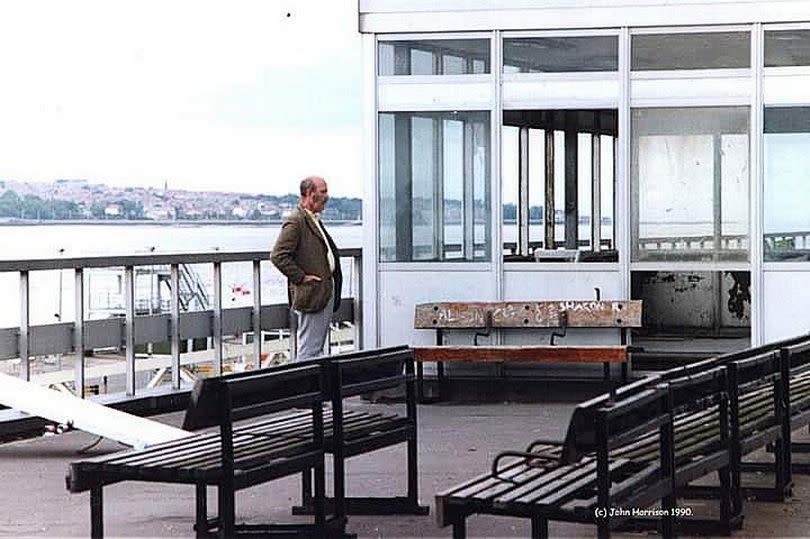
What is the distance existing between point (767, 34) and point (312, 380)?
6.84 metres

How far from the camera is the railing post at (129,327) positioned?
1238cm

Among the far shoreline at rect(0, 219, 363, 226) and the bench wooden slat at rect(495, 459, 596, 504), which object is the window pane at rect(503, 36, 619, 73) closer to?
the far shoreline at rect(0, 219, 363, 226)

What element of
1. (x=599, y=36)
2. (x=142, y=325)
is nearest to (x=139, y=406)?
(x=142, y=325)

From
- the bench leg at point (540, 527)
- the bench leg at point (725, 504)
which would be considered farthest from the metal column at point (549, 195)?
the bench leg at point (540, 527)

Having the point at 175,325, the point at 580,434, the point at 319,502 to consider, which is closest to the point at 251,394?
the point at 319,502

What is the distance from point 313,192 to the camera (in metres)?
11.9

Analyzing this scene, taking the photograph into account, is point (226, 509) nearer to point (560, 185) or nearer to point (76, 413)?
point (76, 413)

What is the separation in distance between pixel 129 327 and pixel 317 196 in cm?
177

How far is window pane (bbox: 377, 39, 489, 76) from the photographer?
45.1ft

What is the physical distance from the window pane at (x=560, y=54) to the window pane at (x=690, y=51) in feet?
0.67

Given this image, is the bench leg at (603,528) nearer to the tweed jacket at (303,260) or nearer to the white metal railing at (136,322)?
the tweed jacket at (303,260)

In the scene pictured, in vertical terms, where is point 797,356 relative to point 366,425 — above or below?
above

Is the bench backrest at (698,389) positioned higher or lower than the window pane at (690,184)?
lower

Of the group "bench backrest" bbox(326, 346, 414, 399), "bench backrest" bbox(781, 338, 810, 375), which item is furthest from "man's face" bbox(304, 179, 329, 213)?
"bench backrest" bbox(781, 338, 810, 375)
